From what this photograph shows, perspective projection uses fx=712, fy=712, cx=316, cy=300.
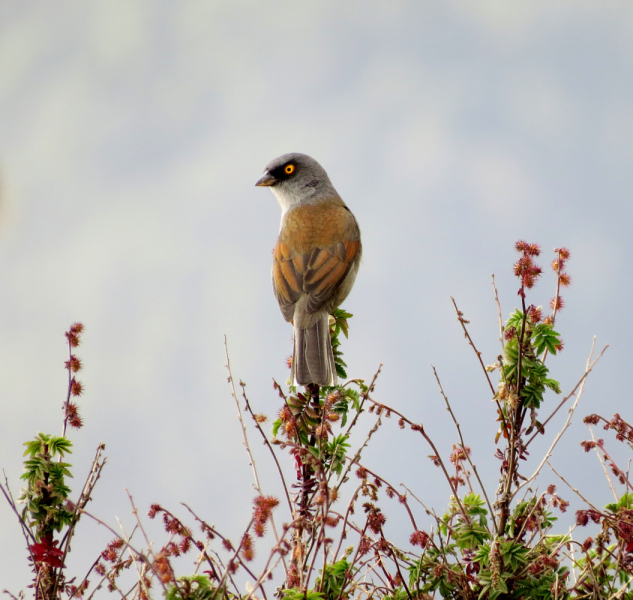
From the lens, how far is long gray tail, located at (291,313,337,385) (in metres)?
4.28

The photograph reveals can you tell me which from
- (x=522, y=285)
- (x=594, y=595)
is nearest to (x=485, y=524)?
(x=594, y=595)

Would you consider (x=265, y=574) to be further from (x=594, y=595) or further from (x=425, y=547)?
(x=594, y=595)

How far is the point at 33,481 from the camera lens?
3549 millimetres

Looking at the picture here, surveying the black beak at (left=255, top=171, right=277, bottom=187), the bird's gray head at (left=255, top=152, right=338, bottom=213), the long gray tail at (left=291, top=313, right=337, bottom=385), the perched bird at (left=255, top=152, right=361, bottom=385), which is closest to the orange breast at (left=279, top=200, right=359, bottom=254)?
the perched bird at (left=255, top=152, right=361, bottom=385)

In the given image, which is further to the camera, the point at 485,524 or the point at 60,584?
the point at 485,524

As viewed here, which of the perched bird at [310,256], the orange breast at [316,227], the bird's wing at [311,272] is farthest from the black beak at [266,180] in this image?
the bird's wing at [311,272]

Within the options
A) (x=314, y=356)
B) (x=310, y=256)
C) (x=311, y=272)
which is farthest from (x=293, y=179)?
(x=314, y=356)

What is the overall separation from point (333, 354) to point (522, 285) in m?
1.36

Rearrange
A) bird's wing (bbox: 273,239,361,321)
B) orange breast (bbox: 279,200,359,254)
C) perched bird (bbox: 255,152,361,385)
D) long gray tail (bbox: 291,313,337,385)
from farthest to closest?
1. orange breast (bbox: 279,200,359,254)
2. bird's wing (bbox: 273,239,361,321)
3. perched bird (bbox: 255,152,361,385)
4. long gray tail (bbox: 291,313,337,385)

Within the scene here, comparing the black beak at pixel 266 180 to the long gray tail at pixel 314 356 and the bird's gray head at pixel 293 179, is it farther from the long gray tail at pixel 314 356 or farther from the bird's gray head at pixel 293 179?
the long gray tail at pixel 314 356

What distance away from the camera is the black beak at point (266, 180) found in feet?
21.6

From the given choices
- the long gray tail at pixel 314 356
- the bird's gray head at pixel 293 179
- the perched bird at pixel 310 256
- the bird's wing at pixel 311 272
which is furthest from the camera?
the bird's gray head at pixel 293 179

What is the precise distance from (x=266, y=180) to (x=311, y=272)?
161 centimetres

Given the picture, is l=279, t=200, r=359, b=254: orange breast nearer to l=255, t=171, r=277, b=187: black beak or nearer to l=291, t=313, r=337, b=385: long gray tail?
l=255, t=171, r=277, b=187: black beak
